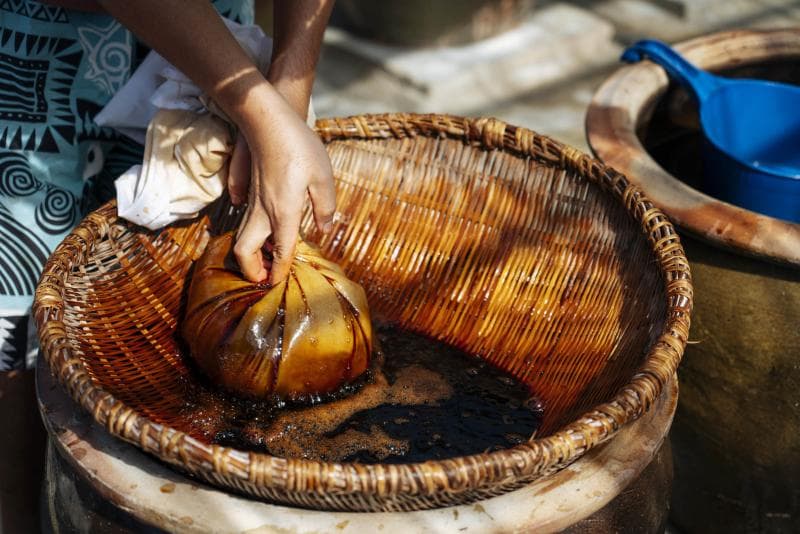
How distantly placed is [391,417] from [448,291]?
1.50 ft

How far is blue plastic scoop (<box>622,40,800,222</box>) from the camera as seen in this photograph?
2248 millimetres

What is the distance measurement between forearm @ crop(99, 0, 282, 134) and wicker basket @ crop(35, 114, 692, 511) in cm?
42

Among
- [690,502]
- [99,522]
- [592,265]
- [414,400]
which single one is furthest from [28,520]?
[690,502]

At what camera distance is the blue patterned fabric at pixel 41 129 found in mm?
1964

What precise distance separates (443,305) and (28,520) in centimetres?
108

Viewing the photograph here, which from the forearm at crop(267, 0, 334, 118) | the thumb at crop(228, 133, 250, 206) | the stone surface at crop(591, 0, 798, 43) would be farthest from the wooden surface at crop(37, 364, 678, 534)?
the stone surface at crop(591, 0, 798, 43)

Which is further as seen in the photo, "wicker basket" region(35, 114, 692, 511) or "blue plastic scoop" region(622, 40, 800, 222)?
"blue plastic scoop" region(622, 40, 800, 222)

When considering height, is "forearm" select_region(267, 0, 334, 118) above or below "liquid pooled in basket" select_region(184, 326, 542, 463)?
above

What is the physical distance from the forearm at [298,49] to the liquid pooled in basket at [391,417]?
616mm

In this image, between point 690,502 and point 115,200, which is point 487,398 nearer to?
point 690,502

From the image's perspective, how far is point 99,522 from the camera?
59.9 inches

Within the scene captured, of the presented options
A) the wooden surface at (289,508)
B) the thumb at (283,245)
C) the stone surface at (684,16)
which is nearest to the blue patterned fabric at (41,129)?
the wooden surface at (289,508)

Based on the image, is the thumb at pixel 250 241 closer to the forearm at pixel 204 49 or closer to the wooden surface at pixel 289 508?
the forearm at pixel 204 49

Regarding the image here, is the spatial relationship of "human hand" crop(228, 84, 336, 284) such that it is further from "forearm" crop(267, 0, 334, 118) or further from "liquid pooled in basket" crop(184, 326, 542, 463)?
"liquid pooled in basket" crop(184, 326, 542, 463)
